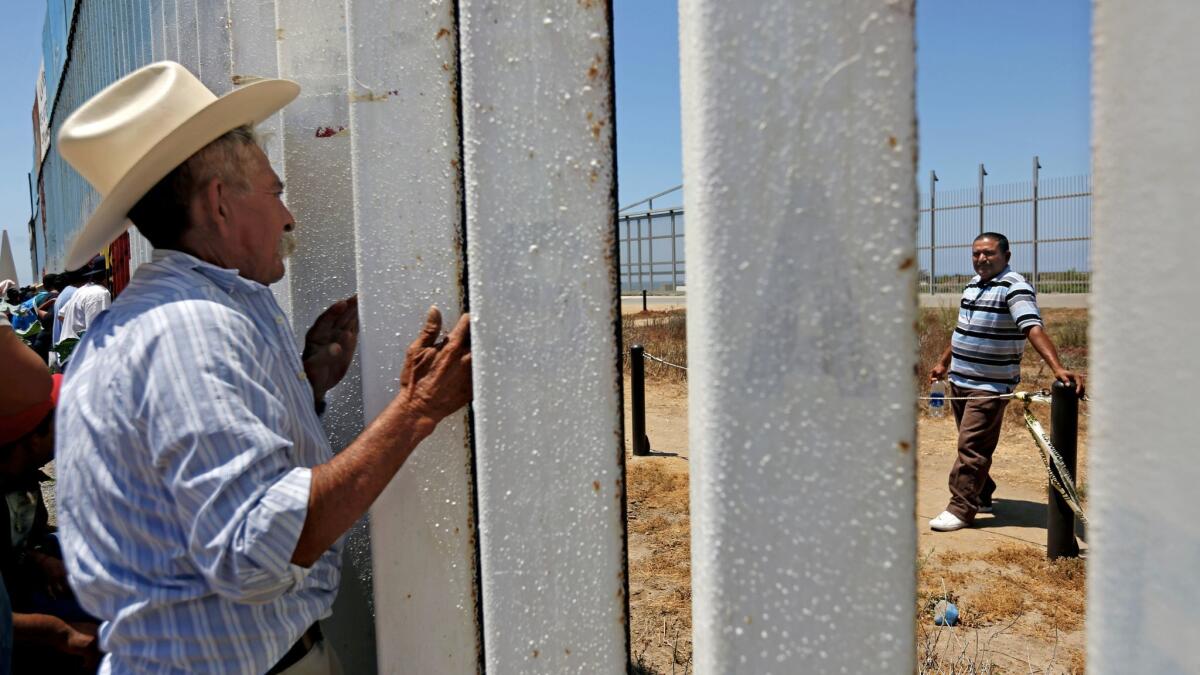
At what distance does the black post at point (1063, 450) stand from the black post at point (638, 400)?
320 cm

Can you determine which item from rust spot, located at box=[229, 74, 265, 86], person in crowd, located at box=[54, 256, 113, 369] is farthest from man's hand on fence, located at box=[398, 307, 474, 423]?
person in crowd, located at box=[54, 256, 113, 369]

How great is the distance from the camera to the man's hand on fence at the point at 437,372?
1.19 metres

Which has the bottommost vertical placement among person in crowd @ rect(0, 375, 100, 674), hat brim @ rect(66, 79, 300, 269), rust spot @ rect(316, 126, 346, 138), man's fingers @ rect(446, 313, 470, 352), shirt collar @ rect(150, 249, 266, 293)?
person in crowd @ rect(0, 375, 100, 674)

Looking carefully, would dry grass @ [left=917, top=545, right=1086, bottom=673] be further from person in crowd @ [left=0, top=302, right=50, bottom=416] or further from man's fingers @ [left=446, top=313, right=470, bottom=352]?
person in crowd @ [left=0, top=302, right=50, bottom=416]

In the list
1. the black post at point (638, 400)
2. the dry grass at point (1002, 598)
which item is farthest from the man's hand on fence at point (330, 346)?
the black post at point (638, 400)

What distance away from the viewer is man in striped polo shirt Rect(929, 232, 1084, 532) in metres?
5.22

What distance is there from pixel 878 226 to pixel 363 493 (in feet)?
2.75

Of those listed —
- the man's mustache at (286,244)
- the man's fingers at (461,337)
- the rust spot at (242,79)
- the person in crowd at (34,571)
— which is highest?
the rust spot at (242,79)

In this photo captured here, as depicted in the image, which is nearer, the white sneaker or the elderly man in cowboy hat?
the elderly man in cowboy hat

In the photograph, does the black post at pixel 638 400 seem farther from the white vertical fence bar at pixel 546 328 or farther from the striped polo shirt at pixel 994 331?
the white vertical fence bar at pixel 546 328

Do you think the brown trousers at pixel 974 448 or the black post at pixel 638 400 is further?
the black post at pixel 638 400

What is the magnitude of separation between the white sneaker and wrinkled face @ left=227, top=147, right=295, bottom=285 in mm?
5060

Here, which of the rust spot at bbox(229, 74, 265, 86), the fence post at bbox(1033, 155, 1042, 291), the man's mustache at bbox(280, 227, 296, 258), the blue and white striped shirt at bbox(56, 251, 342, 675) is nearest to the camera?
the blue and white striped shirt at bbox(56, 251, 342, 675)

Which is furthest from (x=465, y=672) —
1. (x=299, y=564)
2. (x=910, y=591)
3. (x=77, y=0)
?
(x=77, y=0)
